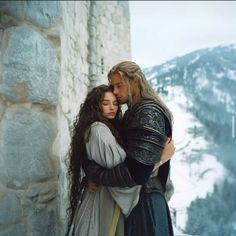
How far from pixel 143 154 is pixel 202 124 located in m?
1.14

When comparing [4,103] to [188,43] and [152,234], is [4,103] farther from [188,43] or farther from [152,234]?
[188,43]

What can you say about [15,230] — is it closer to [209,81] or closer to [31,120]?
[31,120]

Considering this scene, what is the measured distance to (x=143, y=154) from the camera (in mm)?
1212

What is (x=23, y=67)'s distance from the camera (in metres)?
1.54

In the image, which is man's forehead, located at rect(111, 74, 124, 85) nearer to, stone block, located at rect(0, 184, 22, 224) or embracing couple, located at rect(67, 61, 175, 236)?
embracing couple, located at rect(67, 61, 175, 236)

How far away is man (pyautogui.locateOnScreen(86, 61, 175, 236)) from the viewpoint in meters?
1.23

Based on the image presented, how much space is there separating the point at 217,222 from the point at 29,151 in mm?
1191

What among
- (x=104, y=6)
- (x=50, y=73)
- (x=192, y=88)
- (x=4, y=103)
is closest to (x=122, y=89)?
(x=50, y=73)

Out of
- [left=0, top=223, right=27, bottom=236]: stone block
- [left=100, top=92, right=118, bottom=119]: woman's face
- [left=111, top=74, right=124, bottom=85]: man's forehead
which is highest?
[left=111, top=74, right=124, bottom=85]: man's forehead

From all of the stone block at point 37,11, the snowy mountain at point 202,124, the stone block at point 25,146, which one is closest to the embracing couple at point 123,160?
the stone block at point 25,146

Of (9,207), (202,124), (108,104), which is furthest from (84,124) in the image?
(202,124)

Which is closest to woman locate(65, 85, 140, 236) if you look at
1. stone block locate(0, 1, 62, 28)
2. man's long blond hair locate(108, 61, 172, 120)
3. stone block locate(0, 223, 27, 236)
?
man's long blond hair locate(108, 61, 172, 120)

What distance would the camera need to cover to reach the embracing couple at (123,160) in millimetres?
1237

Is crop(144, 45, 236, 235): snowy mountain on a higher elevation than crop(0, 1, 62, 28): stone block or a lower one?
lower
